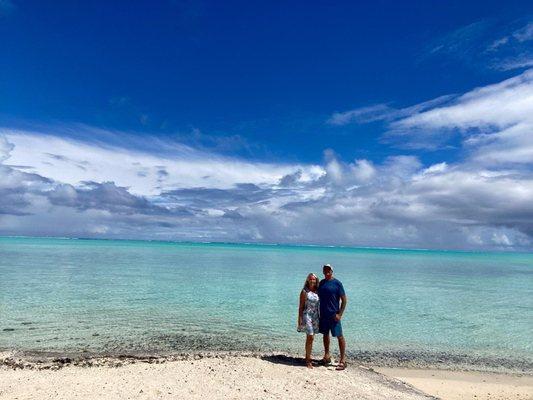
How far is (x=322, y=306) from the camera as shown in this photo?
1316 centimetres

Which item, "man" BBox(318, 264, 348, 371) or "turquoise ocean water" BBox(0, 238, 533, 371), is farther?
"turquoise ocean water" BBox(0, 238, 533, 371)

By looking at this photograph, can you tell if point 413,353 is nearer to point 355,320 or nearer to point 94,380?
point 355,320

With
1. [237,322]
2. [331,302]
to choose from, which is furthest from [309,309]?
[237,322]

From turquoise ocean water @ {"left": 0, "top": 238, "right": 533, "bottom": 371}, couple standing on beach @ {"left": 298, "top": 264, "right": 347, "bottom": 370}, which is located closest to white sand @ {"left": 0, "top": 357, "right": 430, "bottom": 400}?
couple standing on beach @ {"left": 298, "top": 264, "right": 347, "bottom": 370}

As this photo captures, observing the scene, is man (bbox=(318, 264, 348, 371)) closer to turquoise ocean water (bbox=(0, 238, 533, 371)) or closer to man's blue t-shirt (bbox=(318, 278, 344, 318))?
man's blue t-shirt (bbox=(318, 278, 344, 318))

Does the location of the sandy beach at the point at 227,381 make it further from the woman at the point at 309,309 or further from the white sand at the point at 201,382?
the woman at the point at 309,309

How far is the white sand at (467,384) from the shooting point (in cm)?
1323

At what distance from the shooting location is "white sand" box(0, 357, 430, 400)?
10.7 metres

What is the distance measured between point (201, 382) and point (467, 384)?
374 inches

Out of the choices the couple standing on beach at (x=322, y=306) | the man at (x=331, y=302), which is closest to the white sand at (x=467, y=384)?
the couple standing on beach at (x=322, y=306)

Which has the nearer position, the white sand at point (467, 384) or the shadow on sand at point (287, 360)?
the white sand at point (467, 384)

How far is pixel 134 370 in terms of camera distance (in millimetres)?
12523

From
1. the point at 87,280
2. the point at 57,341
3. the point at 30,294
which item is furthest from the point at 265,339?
the point at 87,280

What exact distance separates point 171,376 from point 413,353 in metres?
11.3
